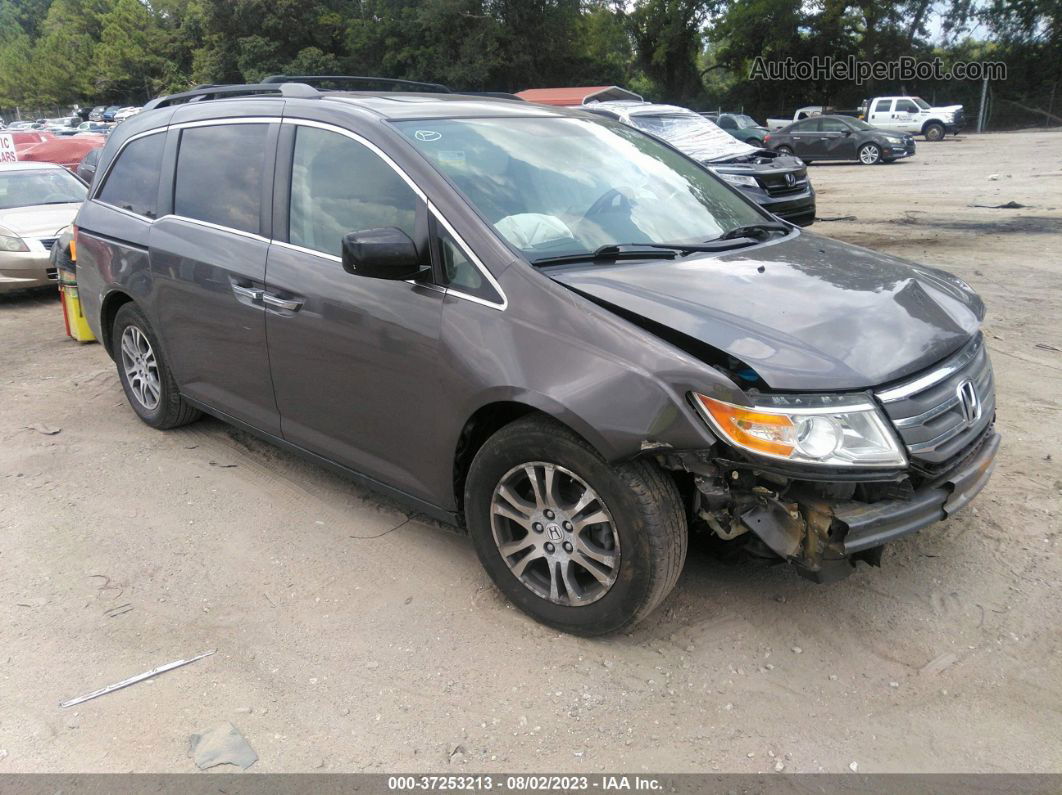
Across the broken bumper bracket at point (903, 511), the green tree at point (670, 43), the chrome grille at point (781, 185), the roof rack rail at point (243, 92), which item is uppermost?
the green tree at point (670, 43)

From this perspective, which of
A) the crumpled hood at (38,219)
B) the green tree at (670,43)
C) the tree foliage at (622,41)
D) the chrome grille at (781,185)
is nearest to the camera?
the crumpled hood at (38,219)

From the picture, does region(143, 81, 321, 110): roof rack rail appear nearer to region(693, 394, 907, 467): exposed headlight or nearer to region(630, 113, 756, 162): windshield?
region(693, 394, 907, 467): exposed headlight

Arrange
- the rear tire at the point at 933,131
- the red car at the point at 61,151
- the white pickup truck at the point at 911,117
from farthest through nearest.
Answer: the rear tire at the point at 933,131
the white pickup truck at the point at 911,117
the red car at the point at 61,151

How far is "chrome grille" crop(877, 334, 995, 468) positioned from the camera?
108 inches

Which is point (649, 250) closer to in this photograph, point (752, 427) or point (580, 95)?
point (752, 427)

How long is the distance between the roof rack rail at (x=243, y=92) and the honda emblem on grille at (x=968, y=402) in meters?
3.01

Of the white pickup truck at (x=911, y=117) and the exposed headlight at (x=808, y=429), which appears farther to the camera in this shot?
the white pickup truck at (x=911, y=117)

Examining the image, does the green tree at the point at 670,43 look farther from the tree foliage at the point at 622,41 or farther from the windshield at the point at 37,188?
the windshield at the point at 37,188

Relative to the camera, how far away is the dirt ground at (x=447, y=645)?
8.77ft

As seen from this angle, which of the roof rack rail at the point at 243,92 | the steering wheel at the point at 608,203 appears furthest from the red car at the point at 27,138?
the steering wheel at the point at 608,203

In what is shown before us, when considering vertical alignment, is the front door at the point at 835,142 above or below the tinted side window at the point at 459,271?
below

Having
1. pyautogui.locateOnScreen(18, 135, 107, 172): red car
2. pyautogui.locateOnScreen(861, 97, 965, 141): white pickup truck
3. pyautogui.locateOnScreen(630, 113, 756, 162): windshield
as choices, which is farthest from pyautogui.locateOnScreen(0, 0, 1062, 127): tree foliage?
pyautogui.locateOnScreen(630, 113, 756, 162): windshield

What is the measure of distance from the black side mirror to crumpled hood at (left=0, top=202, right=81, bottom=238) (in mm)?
7807

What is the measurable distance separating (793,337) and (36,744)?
2.75 metres
